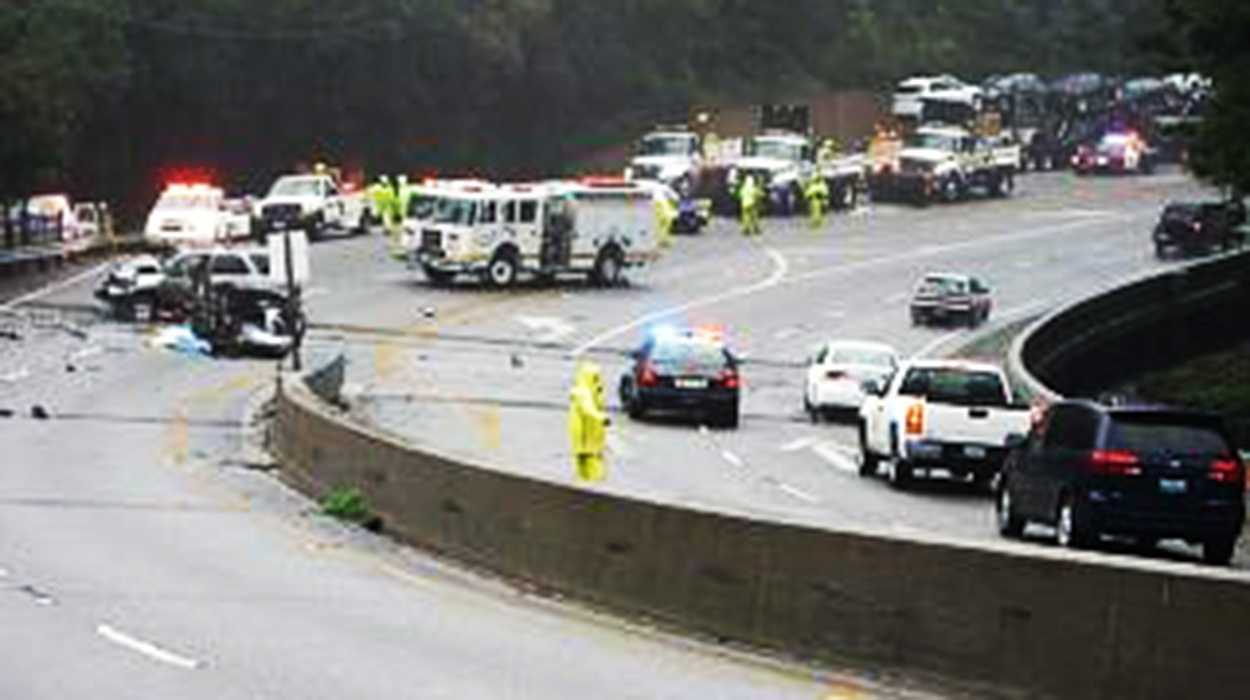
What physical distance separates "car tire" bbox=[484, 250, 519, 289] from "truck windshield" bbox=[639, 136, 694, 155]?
64.7 ft

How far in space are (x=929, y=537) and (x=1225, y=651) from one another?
8.14ft

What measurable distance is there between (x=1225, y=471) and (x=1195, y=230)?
49754mm

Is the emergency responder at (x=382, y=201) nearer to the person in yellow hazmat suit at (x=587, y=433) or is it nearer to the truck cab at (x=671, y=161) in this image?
the truck cab at (x=671, y=161)

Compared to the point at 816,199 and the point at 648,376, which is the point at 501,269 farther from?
the point at 648,376

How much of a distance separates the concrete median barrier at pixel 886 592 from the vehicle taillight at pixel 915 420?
11500 mm

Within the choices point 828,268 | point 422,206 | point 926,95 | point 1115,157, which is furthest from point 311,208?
point 1115,157

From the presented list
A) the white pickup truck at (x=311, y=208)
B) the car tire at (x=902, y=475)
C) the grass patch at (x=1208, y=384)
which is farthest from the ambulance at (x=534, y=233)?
→ the car tire at (x=902, y=475)

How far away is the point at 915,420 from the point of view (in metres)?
32.9

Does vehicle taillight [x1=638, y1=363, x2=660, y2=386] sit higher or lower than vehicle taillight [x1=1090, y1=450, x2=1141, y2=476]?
lower

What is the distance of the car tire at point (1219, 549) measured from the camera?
24.9m

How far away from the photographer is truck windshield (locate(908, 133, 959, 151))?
292 feet

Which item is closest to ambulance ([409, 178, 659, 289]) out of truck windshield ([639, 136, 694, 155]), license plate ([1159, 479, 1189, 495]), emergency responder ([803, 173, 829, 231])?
emergency responder ([803, 173, 829, 231])

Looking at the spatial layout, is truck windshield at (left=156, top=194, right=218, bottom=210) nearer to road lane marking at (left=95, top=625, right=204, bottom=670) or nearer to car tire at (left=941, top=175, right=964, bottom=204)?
car tire at (left=941, top=175, right=964, bottom=204)

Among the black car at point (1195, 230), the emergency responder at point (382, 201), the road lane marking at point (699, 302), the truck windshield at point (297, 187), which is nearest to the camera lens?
the road lane marking at point (699, 302)
